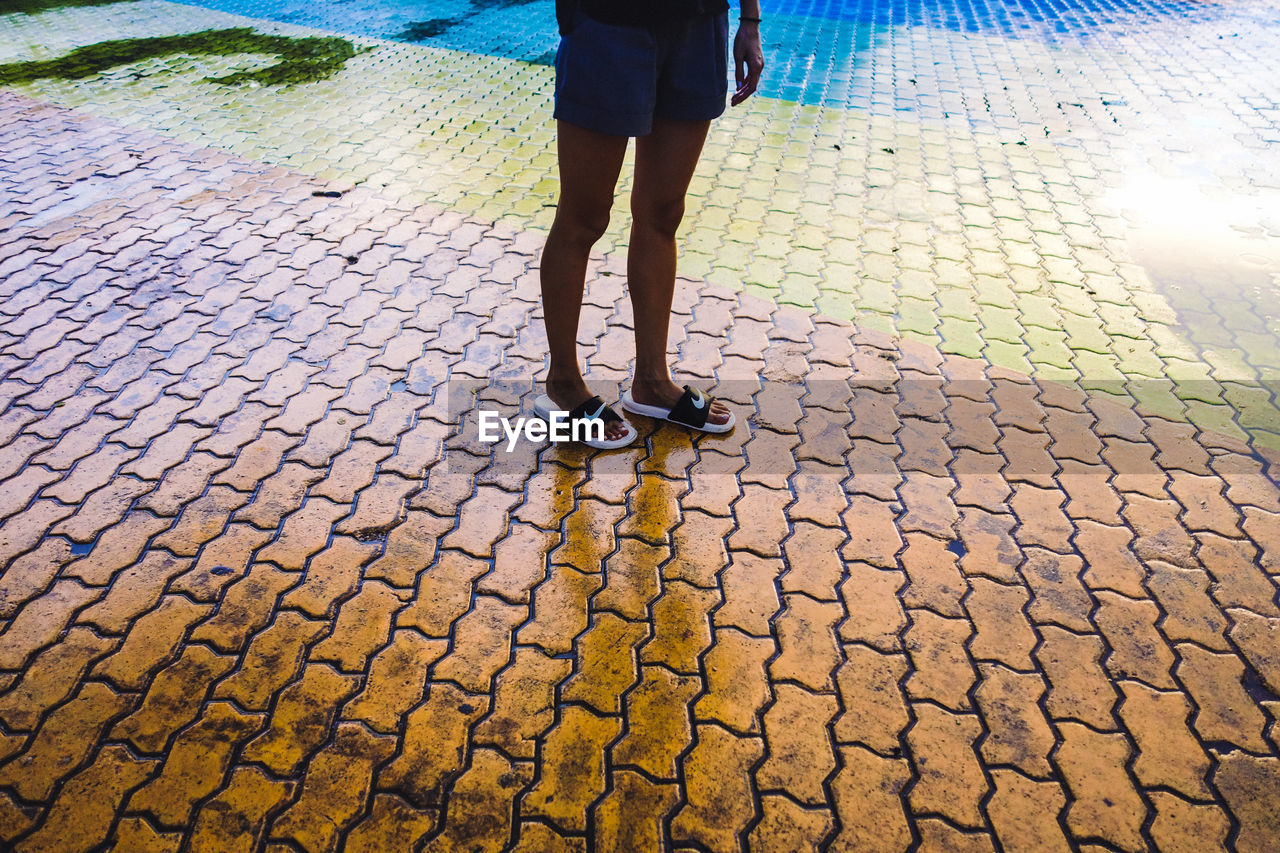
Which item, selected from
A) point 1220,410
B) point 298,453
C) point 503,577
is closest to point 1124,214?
point 1220,410

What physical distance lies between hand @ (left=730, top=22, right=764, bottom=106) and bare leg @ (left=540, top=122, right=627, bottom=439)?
21.5 inches

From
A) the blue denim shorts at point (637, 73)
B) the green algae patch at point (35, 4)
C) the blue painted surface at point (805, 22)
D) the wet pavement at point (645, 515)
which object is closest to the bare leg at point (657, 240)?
the blue denim shorts at point (637, 73)

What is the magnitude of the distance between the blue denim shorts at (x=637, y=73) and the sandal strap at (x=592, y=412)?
108 cm

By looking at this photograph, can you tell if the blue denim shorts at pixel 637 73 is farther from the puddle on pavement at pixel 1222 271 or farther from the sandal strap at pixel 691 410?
the puddle on pavement at pixel 1222 271

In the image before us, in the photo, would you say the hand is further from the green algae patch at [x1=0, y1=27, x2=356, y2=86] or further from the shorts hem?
Result: the green algae patch at [x1=0, y1=27, x2=356, y2=86]

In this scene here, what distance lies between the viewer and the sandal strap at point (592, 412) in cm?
Result: 323

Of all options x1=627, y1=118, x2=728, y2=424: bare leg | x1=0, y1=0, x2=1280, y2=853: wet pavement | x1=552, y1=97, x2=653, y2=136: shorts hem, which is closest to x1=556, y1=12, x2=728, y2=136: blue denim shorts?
x1=552, y1=97, x2=653, y2=136: shorts hem

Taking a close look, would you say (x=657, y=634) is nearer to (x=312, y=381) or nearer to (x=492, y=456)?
(x=492, y=456)

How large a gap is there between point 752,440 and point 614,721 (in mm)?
1420

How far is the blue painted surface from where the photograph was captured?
26.6 feet

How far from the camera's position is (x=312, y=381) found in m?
3.57

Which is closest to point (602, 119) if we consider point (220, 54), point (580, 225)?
point (580, 225)

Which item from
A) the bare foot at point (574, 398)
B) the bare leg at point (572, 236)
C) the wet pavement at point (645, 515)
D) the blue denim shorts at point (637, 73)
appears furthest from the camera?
the bare foot at point (574, 398)

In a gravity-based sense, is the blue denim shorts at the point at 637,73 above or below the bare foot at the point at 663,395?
above
